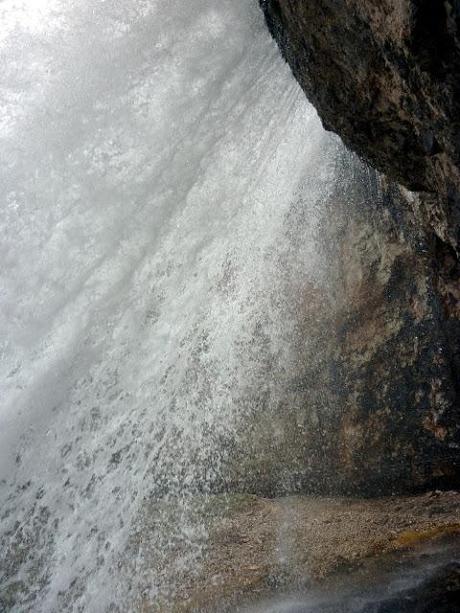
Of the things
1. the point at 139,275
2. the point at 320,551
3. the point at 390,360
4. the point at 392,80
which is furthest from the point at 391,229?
the point at 139,275

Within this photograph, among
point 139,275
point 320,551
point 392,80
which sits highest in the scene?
point 392,80

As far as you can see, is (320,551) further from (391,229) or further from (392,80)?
(392,80)

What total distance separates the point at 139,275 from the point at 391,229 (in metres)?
2.45

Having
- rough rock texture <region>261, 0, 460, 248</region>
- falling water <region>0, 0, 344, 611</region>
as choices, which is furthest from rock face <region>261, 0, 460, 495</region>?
falling water <region>0, 0, 344, 611</region>

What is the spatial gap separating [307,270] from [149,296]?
155cm

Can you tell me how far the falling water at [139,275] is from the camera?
3848 mm

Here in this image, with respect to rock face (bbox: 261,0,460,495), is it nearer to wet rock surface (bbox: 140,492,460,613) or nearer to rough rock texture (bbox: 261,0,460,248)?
rough rock texture (bbox: 261,0,460,248)

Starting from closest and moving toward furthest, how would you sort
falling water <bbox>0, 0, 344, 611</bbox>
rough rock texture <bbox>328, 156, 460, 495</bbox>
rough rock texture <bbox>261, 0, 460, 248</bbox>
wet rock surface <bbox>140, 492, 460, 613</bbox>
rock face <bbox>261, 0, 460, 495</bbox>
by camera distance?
rough rock texture <bbox>261, 0, 460, 248</bbox> → rock face <bbox>261, 0, 460, 495</bbox> → wet rock surface <bbox>140, 492, 460, 613</bbox> → rough rock texture <bbox>328, 156, 460, 495</bbox> → falling water <bbox>0, 0, 344, 611</bbox>

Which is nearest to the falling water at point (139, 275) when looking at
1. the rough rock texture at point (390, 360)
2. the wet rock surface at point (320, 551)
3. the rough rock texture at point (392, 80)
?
the wet rock surface at point (320, 551)

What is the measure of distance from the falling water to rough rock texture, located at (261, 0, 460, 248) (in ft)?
6.07

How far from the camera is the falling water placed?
385 centimetres

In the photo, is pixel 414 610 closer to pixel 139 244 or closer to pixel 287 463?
pixel 287 463

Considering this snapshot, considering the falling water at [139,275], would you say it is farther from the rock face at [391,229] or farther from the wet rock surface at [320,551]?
the rock face at [391,229]

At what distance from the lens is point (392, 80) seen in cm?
168
